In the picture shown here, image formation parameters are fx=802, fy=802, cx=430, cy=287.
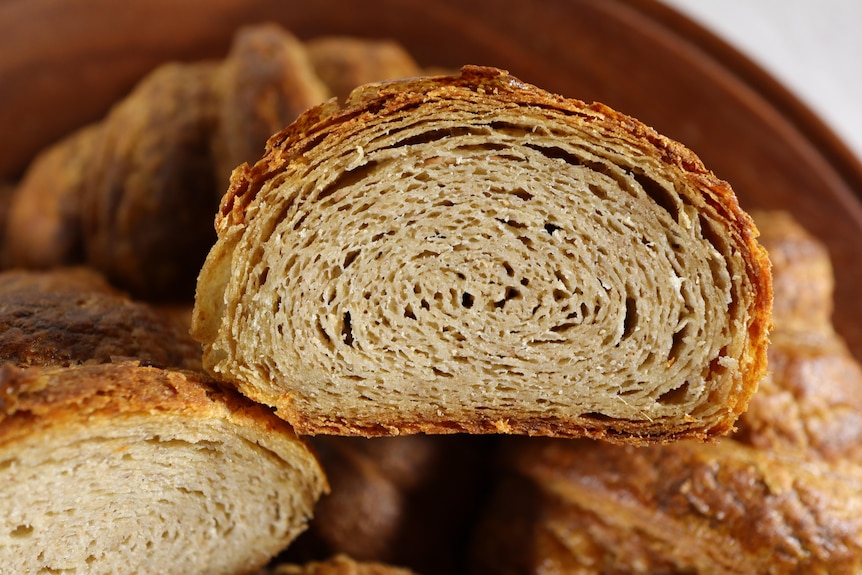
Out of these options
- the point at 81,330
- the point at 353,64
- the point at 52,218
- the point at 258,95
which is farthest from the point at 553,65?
the point at 81,330

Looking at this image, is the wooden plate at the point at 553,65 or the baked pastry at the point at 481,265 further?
the wooden plate at the point at 553,65

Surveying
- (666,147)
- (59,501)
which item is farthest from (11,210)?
(666,147)

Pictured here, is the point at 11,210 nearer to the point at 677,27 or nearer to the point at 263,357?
the point at 263,357

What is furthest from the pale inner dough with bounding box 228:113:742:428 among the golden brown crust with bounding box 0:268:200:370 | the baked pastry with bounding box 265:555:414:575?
the baked pastry with bounding box 265:555:414:575

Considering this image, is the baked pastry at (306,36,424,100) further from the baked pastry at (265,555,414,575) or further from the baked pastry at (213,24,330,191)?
the baked pastry at (265,555,414,575)

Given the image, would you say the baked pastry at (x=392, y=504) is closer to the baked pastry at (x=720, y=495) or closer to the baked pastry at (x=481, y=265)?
the baked pastry at (x=720, y=495)

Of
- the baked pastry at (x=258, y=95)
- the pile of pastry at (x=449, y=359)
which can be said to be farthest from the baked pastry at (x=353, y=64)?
the pile of pastry at (x=449, y=359)

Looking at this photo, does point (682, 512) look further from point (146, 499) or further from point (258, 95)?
point (258, 95)
